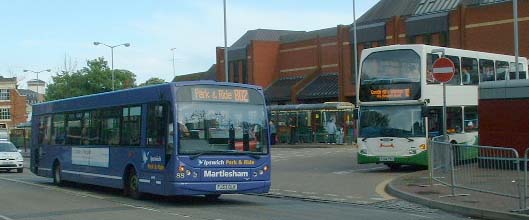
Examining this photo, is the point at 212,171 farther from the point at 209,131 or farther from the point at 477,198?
the point at 477,198

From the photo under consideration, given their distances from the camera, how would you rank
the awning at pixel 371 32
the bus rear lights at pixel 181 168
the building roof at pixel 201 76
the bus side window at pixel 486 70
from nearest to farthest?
1. the bus rear lights at pixel 181 168
2. the bus side window at pixel 486 70
3. the awning at pixel 371 32
4. the building roof at pixel 201 76

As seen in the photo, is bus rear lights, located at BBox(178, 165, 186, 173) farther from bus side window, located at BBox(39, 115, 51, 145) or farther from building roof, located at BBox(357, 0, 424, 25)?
building roof, located at BBox(357, 0, 424, 25)

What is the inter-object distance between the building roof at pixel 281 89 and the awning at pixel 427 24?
14121 millimetres

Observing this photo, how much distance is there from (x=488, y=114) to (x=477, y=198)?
318 inches

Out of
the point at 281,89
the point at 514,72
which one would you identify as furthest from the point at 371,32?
the point at 514,72

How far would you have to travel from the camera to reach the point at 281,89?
64.0m

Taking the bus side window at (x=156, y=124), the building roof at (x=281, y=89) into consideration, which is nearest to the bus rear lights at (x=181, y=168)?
the bus side window at (x=156, y=124)

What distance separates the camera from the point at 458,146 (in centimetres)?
1561

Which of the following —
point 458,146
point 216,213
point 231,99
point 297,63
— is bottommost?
point 216,213

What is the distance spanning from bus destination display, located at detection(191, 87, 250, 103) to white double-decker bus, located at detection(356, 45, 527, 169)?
27.1ft

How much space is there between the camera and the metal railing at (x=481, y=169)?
1319 centimetres

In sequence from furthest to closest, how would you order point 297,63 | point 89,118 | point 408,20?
point 297,63
point 408,20
point 89,118

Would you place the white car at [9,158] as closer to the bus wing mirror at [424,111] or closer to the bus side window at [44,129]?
the bus side window at [44,129]

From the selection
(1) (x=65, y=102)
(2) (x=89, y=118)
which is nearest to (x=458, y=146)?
(2) (x=89, y=118)
